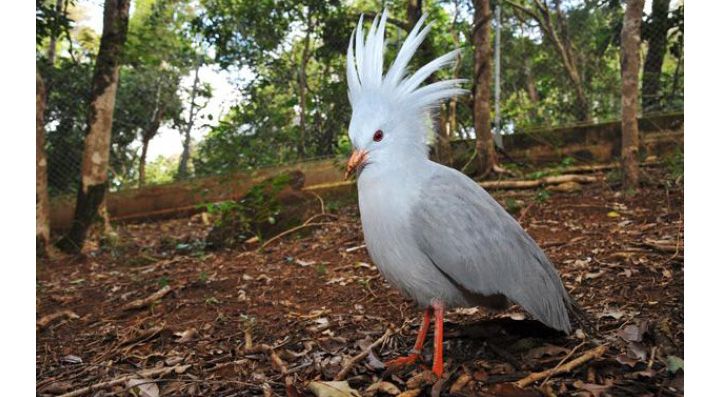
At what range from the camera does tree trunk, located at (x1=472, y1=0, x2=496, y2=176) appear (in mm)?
6457

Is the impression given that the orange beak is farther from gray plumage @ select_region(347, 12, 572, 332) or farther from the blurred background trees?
the blurred background trees

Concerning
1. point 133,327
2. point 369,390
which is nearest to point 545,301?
point 369,390

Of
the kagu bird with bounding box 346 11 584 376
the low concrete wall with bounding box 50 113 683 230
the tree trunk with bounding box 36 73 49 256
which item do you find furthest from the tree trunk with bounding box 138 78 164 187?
the kagu bird with bounding box 346 11 584 376

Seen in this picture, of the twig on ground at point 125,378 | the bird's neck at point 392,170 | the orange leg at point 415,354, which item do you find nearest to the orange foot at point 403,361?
the orange leg at point 415,354

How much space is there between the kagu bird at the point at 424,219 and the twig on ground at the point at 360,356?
16 centimetres

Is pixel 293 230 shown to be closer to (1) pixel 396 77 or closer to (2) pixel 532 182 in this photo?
(2) pixel 532 182

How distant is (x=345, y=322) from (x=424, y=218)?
1246mm

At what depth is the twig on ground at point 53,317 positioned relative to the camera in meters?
3.76

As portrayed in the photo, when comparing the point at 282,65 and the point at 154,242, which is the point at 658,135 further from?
the point at 154,242

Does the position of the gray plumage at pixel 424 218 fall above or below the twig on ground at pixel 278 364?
above

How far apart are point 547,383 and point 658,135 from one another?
5.92 m

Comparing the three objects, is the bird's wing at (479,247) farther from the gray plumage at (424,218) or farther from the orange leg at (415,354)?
the orange leg at (415,354)

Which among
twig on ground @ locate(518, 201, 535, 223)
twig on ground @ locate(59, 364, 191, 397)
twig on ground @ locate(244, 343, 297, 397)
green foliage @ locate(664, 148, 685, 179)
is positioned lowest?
twig on ground @ locate(59, 364, 191, 397)

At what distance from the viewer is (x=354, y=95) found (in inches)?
96.4
